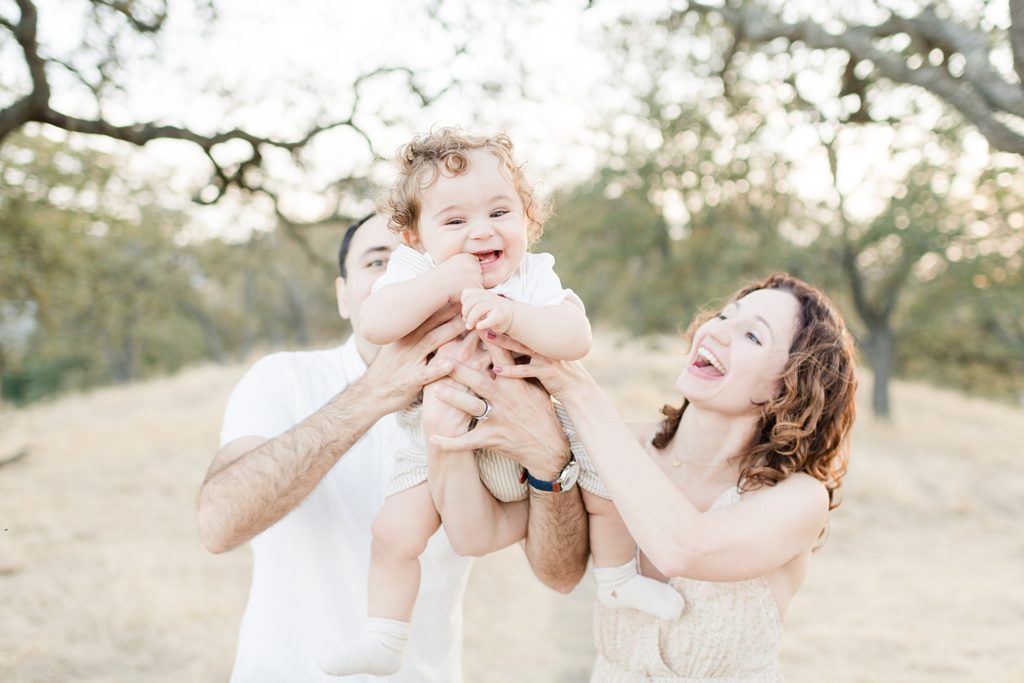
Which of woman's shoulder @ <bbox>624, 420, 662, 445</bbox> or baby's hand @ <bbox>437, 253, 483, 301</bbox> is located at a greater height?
baby's hand @ <bbox>437, 253, 483, 301</bbox>

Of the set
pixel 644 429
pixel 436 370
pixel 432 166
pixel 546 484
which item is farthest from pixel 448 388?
pixel 644 429

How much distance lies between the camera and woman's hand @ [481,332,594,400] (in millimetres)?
2279

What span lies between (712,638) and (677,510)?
1.93 feet

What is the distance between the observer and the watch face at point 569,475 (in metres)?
2.32

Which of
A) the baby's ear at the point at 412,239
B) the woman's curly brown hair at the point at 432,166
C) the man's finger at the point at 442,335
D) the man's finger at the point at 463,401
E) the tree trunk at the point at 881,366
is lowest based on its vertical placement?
the tree trunk at the point at 881,366

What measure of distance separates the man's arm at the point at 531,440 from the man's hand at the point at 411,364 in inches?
3.7

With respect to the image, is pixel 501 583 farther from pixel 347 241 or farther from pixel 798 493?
pixel 798 493

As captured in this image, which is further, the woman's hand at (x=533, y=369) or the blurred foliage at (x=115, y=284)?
the blurred foliage at (x=115, y=284)

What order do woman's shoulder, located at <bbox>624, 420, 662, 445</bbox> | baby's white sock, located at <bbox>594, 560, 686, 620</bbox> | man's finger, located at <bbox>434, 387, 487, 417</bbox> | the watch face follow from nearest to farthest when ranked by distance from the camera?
man's finger, located at <bbox>434, 387, 487, 417</bbox> < the watch face < baby's white sock, located at <bbox>594, 560, 686, 620</bbox> < woman's shoulder, located at <bbox>624, 420, 662, 445</bbox>

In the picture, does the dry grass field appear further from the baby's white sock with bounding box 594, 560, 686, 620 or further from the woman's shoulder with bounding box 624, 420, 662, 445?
the baby's white sock with bounding box 594, 560, 686, 620

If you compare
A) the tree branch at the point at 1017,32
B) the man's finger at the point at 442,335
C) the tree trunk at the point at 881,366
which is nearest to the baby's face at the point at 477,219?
the man's finger at the point at 442,335

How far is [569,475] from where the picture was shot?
234cm

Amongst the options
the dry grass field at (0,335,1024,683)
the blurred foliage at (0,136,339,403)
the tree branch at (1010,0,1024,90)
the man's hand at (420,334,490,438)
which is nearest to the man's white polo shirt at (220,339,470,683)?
the man's hand at (420,334,490,438)

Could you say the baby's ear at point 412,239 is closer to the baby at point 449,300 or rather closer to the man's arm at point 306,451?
the baby at point 449,300
